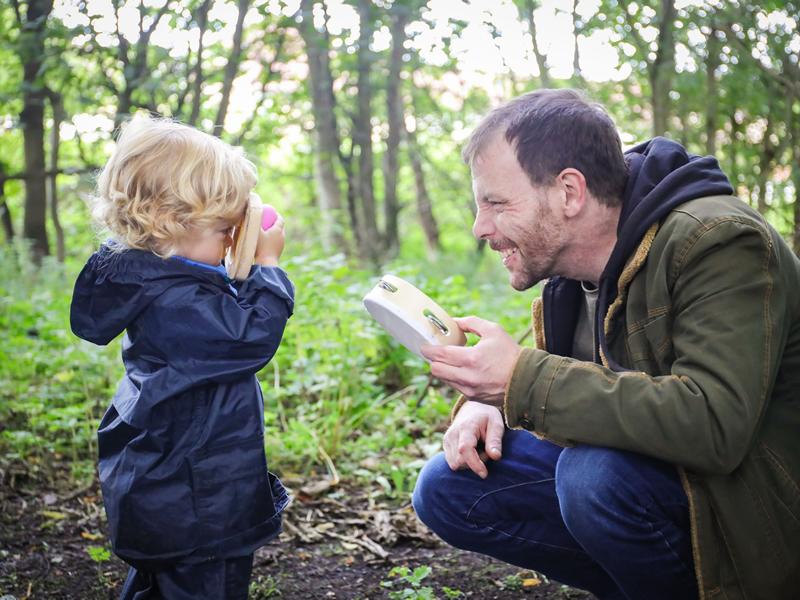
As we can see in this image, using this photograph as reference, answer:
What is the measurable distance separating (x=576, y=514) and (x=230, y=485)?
897mm

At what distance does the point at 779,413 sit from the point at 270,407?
2.72m

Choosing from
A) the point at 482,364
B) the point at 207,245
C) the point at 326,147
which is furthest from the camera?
the point at 326,147

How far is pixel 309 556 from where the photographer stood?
118 inches

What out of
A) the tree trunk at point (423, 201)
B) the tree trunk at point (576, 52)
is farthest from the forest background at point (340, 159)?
the tree trunk at point (423, 201)

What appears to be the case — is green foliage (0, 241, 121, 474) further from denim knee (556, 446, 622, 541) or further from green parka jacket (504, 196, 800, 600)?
green parka jacket (504, 196, 800, 600)

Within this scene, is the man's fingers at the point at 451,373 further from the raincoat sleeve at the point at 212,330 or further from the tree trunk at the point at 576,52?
the tree trunk at the point at 576,52

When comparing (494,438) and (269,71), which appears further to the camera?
(269,71)

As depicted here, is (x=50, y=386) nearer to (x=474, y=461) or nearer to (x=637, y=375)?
(x=474, y=461)

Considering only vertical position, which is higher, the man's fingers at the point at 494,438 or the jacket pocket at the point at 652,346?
the jacket pocket at the point at 652,346

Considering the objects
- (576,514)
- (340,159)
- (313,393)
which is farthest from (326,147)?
(576,514)

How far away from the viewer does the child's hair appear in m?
2.18

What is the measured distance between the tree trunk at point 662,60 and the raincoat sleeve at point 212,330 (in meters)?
3.22

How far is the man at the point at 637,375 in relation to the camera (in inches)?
70.6

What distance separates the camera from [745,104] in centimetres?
559
